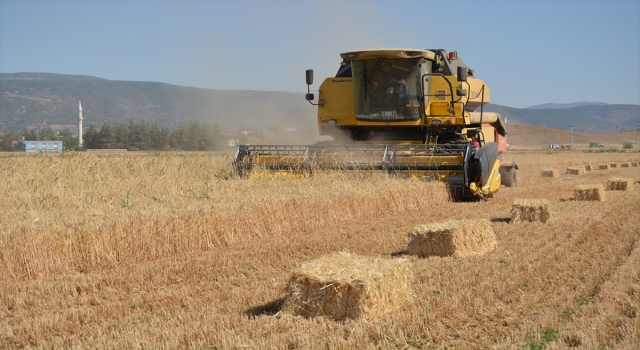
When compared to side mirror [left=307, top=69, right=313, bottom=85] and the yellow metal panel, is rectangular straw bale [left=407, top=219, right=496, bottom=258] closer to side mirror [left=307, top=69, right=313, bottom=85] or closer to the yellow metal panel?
side mirror [left=307, top=69, right=313, bottom=85]

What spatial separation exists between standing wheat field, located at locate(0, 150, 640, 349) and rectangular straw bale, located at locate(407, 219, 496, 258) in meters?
0.17

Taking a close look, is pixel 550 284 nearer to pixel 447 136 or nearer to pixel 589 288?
pixel 589 288

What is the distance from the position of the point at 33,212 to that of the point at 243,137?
26.0m

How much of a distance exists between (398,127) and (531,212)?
5.15m

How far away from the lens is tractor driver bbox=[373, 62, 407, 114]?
14.5m

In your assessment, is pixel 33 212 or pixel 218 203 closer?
pixel 33 212

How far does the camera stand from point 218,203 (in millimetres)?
9445

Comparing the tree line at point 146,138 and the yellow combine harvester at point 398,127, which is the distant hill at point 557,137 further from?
the yellow combine harvester at point 398,127

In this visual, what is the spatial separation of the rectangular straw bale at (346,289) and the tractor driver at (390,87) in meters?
9.45

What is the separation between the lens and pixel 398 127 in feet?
49.2

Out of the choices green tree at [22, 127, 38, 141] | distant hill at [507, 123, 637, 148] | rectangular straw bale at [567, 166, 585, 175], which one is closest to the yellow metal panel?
rectangular straw bale at [567, 166, 585, 175]

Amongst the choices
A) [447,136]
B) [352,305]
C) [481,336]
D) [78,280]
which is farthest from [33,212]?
[447,136]

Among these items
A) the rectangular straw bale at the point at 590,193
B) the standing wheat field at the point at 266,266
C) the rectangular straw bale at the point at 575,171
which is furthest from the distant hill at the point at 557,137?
the standing wheat field at the point at 266,266

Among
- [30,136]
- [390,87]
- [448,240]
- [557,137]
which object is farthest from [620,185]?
[557,137]
